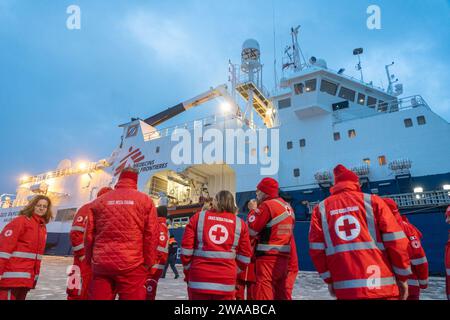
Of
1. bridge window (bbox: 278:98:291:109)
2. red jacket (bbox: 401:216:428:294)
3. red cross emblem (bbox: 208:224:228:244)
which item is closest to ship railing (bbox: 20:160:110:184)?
bridge window (bbox: 278:98:291:109)

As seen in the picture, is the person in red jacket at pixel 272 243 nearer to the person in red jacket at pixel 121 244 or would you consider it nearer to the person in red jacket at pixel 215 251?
the person in red jacket at pixel 215 251

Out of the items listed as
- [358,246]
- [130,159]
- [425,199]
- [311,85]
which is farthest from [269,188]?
[130,159]

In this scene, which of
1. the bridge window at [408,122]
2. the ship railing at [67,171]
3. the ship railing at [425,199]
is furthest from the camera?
the ship railing at [67,171]

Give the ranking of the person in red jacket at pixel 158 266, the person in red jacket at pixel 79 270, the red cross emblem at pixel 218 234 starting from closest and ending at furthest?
the red cross emblem at pixel 218 234 → the person in red jacket at pixel 79 270 → the person in red jacket at pixel 158 266

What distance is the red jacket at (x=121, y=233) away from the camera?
1969 millimetres

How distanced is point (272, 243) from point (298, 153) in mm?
10126

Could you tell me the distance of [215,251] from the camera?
88.1 inches

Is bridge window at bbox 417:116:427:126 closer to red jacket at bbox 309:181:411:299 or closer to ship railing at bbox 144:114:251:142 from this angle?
ship railing at bbox 144:114:251:142

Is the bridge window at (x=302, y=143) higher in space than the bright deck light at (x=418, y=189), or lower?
higher

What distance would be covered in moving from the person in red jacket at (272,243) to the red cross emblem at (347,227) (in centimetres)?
83

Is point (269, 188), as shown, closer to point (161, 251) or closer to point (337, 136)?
point (161, 251)

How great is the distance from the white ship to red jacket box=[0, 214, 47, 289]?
820 centimetres

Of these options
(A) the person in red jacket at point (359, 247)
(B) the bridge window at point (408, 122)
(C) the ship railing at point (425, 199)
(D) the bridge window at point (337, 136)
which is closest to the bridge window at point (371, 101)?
(B) the bridge window at point (408, 122)

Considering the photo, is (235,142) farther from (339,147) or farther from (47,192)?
(47,192)
